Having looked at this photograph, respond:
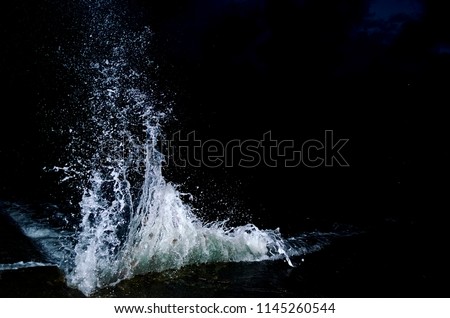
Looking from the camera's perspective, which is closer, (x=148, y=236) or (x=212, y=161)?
(x=148, y=236)

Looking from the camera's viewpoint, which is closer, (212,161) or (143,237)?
(143,237)

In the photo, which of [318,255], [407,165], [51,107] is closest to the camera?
[318,255]

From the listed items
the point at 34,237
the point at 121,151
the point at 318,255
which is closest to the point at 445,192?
the point at 318,255

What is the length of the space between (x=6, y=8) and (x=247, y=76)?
1545cm

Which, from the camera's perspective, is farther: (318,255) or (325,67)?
(325,67)

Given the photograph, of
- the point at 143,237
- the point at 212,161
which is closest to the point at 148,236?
the point at 143,237

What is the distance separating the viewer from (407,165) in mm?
17016

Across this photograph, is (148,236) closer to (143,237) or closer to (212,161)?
(143,237)

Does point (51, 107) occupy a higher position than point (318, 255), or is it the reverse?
point (51, 107)

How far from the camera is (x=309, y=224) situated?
7027 millimetres

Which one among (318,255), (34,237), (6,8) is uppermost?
(6,8)

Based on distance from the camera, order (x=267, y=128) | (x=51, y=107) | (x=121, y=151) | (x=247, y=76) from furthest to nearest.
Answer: (x=247, y=76)
(x=267, y=128)
(x=51, y=107)
(x=121, y=151)

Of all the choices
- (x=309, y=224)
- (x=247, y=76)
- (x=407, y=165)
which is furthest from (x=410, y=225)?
(x=247, y=76)

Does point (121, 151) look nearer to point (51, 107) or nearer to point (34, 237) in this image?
point (34, 237)
